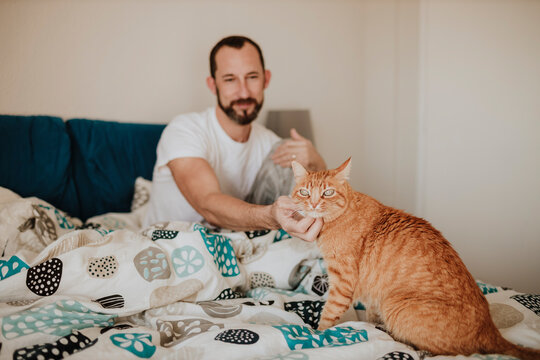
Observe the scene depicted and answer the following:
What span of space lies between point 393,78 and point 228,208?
2.58m

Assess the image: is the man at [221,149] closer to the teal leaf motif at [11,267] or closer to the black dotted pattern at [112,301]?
the black dotted pattern at [112,301]

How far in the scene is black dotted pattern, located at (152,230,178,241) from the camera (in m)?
1.29

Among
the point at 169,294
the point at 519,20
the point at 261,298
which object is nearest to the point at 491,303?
the point at 261,298

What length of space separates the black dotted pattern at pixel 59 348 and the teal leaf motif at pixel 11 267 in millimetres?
290

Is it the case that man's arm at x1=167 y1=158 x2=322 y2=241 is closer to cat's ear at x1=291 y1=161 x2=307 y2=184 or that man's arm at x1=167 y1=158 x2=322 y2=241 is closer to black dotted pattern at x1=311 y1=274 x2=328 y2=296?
cat's ear at x1=291 y1=161 x2=307 y2=184

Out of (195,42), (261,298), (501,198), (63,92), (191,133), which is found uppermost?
(195,42)

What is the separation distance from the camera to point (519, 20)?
2250 mm

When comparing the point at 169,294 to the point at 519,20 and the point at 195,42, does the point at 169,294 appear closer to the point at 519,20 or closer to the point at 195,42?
the point at 195,42

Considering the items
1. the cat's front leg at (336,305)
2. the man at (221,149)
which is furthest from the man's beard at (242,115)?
the cat's front leg at (336,305)

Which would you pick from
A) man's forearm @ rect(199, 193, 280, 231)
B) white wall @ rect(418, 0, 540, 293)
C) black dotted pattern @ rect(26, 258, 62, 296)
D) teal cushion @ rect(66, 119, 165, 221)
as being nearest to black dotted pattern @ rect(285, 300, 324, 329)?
man's forearm @ rect(199, 193, 280, 231)

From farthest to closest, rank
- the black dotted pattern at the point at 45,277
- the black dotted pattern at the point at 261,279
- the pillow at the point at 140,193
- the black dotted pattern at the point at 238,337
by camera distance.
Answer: the pillow at the point at 140,193
the black dotted pattern at the point at 261,279
the black dotted pattern at the point at 45,277
the black dotted pattern at the point at 238,337

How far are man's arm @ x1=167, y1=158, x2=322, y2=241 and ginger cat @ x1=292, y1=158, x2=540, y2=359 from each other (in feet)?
0.19

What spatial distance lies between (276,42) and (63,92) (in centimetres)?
179

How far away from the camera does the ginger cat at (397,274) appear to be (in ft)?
2.96
